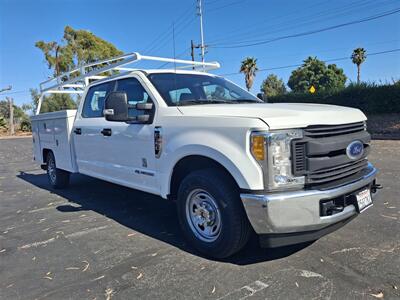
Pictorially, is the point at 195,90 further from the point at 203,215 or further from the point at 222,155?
the point at 203,215

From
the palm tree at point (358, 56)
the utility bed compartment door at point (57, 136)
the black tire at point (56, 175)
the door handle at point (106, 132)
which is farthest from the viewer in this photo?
the palm tree at point (358, 56)

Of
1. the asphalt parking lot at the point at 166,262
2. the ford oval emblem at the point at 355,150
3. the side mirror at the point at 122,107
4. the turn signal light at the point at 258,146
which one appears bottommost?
the asphalt parking lot at the point at 166,262

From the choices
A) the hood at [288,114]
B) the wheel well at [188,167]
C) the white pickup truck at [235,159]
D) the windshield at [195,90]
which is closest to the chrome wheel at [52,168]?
the white pickup truck at [235,159]

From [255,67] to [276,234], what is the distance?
4286cm

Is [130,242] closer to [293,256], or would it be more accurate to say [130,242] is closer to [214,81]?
[293,256]

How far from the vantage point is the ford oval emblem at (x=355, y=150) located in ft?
10.7

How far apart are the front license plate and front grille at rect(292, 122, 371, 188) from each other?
18cm

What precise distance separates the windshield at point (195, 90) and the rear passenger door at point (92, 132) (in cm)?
104

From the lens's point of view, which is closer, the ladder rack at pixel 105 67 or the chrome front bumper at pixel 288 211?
the chrome front bumper at pixel 288 211

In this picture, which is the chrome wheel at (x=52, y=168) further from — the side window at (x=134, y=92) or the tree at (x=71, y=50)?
the tree at (x=71, y=50)

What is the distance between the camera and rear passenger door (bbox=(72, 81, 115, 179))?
16.9ft

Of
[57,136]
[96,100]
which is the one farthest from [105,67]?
[57,136]

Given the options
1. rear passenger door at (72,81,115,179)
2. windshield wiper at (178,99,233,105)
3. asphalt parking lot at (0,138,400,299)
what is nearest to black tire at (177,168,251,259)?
asphalt parking lot at (0,138,400,299)

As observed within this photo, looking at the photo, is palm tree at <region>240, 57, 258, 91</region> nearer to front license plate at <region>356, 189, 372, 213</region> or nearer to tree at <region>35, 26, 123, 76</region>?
tree at <region>35, 26, 123, 76</region>
